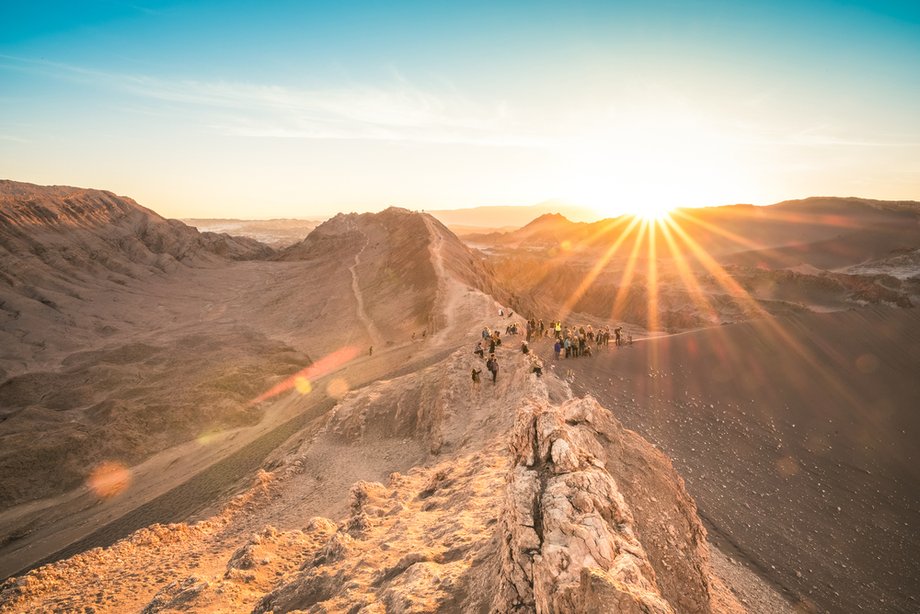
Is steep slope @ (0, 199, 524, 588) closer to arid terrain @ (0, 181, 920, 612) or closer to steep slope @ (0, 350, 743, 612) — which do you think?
arid terrain @ (0, 181, 920, 612)

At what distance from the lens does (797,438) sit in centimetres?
1565

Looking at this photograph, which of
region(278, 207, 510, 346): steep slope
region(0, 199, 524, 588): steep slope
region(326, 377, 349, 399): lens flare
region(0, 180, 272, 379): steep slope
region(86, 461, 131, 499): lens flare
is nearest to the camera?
region(86, 461, 131, 499): lens flare

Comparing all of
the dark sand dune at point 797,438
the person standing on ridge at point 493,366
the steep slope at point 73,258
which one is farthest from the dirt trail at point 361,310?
the steep slope at point 73,258

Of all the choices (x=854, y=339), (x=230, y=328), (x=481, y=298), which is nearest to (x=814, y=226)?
(x=854, y=339)

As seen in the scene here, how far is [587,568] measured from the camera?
4230 millimetres

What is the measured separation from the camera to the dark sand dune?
10578 millimetres

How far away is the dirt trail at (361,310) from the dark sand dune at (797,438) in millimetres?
20686

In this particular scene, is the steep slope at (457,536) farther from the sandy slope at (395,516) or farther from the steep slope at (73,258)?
the steep slope at (73,258)

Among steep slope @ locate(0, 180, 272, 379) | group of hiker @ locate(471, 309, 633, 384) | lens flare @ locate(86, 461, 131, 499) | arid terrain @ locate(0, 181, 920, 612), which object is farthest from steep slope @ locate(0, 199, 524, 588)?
group of hiker @ locate(471, 309, 633, 384)

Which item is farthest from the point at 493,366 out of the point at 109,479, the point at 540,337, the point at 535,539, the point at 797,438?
the point at 109,479

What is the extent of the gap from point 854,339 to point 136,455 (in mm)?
39443

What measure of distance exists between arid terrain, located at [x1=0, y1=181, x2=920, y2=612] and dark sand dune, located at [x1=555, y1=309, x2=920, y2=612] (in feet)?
0.29

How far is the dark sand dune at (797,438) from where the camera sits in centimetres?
1058

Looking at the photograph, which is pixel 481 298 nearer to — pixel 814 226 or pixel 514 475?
pixel 514 475
